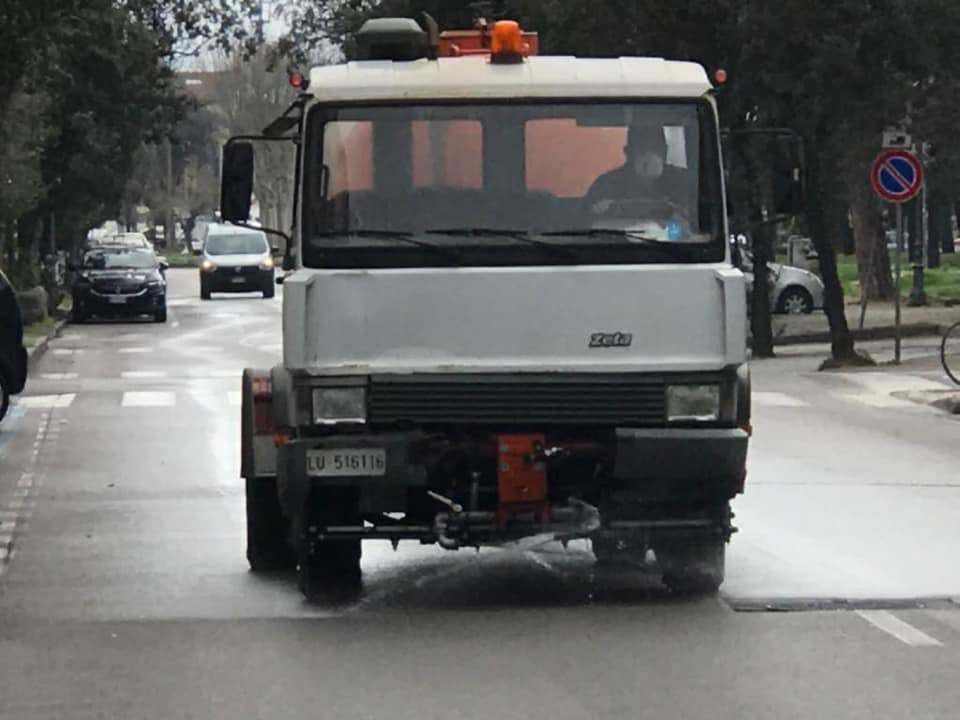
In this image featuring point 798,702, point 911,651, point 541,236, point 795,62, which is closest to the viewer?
point 798,702

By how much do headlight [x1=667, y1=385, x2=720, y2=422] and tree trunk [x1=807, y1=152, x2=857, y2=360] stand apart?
2119 cm

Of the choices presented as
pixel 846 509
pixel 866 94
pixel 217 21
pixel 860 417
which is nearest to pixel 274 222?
pixel 217 21

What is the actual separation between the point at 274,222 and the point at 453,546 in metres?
101

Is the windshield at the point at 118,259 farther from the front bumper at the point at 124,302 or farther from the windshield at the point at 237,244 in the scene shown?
the windshield at the point at 237,244

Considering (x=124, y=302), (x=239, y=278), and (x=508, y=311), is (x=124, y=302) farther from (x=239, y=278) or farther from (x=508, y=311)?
A: (x=508, y=311)

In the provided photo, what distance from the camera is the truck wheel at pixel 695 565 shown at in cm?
1105

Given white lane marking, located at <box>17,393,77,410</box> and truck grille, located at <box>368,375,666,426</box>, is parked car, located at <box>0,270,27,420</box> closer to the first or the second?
white lane marking, located at <box>17,393,77,410</box>

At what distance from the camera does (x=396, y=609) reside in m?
10.8

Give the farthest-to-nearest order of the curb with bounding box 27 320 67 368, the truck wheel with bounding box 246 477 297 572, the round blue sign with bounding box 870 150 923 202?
the curb with bounding box 27 320 67 368 < the round blue sign with bounding box 870 150 923 202 < the truck wheel with bounding box 246 477 297 572

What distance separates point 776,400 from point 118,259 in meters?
24.4

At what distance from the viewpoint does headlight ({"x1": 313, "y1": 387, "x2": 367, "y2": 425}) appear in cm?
1047

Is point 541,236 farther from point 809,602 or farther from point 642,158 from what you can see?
point 809,602

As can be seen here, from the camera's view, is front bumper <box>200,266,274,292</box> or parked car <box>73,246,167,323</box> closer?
parked car <box>73,246,167,323</box>

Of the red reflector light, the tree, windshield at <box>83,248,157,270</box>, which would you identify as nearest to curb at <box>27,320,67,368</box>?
windshield at <box>83,248,157,270</box>
